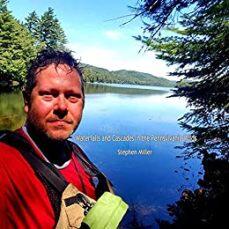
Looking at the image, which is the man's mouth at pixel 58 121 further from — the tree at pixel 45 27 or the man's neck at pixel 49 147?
the tree at pixel 45 27

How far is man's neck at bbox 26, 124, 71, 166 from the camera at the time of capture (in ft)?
7.00

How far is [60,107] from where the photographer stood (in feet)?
7.33

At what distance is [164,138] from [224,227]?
19435mm

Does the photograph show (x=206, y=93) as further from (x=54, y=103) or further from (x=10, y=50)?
(x=10, y=50)

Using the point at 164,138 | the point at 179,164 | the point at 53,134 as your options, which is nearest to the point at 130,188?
the point at 179,164

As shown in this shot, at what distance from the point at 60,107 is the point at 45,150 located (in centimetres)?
31

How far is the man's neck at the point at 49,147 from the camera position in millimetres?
2133

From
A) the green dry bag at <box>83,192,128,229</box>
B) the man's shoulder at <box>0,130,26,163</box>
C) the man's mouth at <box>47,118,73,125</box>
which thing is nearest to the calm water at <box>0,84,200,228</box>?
the man's mouth at <box>47,118,73,125</box>

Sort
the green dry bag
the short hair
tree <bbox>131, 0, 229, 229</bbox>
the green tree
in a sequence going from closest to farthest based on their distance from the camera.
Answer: the green dry bag
the short hair
tree <bbox>131, 0, 229, 229</bbox>
the green tree

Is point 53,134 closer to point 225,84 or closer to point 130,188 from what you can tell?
point 225,84

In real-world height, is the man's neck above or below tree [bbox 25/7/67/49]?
below

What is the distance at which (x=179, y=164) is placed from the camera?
20.0 meters

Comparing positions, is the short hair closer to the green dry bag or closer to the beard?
the beard

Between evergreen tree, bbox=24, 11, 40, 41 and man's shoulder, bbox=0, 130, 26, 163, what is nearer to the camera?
man's shoulder, bbox=0, 130, 26, 163
